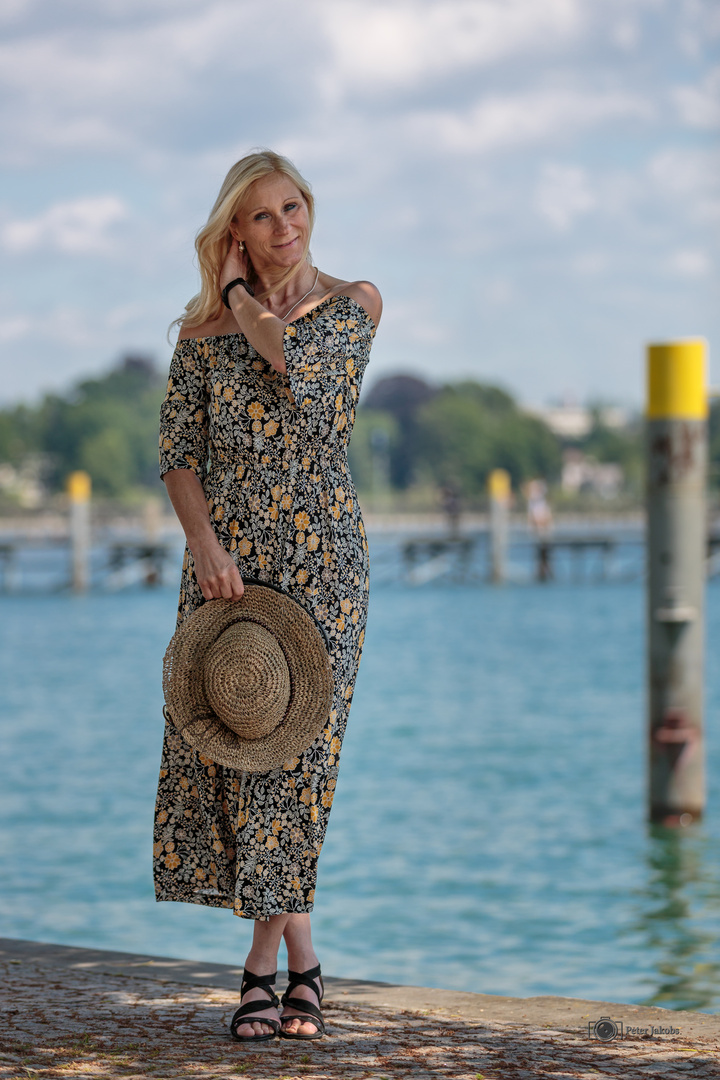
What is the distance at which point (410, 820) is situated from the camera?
11.1 meters

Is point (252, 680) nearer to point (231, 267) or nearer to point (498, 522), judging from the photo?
point (231, 267)

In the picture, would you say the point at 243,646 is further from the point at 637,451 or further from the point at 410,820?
the point at 637,451

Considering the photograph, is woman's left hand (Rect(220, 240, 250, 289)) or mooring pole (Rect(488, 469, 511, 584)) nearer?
woman's left hand (Rect(220, 240, 250, 289))

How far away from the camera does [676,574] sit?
8688 millimetres

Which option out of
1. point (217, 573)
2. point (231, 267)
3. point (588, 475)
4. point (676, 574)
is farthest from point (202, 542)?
point (588, 475)

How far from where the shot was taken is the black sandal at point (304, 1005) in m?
3.38

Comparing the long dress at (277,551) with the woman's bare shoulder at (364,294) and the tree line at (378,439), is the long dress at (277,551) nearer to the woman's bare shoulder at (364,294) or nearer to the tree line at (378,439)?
the woman's bare shoulder at (364,294)

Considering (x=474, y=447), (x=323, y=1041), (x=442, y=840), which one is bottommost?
(x=323, y=1041)

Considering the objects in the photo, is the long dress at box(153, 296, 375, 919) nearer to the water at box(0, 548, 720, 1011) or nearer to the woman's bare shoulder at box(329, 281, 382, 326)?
the woman's bare shoulder at box(329, 281, 382, 326)

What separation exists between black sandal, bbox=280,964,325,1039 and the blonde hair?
1532 millimetres

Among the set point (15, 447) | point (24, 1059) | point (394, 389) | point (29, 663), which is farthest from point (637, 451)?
point (24, 1059)

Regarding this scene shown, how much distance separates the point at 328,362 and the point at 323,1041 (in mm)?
1522

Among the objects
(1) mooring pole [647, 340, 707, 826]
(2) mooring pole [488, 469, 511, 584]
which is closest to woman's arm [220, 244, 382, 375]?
(1) mooring pole [647, 340, 707, 826]

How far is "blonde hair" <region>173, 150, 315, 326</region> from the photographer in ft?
11.1
